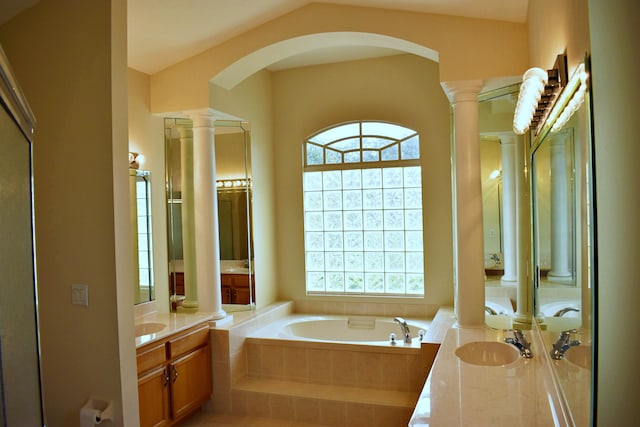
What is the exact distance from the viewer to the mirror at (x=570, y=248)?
112 cm

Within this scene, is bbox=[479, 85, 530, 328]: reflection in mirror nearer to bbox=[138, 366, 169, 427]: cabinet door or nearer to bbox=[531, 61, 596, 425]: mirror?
bbox=[531, 61, 596, 425]: mirror

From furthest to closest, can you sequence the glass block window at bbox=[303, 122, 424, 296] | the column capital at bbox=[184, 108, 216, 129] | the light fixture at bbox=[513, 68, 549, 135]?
the glass block window at bbox=[303, 122, 424, 296] → the column capital at bbox=[184, 108, 216, 129] → the light fixture at bbox=[513, 68, 549, 135]

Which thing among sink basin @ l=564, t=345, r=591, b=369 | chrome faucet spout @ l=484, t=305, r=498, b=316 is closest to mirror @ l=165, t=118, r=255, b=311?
chrome faucet spout @ l=484, t=305, r=498, b=316

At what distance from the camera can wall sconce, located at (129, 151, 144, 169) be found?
149 inches

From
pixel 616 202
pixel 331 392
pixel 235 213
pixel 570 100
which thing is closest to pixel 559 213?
pixel 570 100

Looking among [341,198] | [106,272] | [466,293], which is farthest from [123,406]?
[341,198]

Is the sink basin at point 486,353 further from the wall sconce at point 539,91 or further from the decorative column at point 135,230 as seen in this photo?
the decorative column at point 135,230

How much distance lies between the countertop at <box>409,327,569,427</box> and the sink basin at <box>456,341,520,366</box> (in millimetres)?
145

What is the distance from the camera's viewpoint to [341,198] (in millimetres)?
5039

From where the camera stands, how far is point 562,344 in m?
1.54

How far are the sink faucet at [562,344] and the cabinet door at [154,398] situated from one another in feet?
8.00

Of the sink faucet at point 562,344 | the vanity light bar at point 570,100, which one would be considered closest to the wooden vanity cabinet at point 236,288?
the sink faucet at point 562,344

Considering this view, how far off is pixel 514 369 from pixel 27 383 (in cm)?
192

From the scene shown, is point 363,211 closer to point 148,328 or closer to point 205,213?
point 205,213
